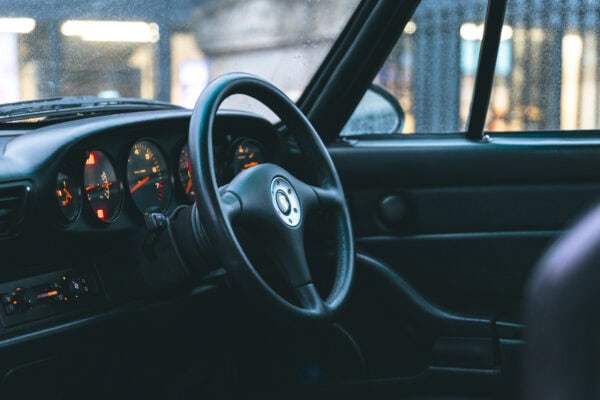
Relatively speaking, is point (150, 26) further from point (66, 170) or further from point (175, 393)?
point (175, 393)

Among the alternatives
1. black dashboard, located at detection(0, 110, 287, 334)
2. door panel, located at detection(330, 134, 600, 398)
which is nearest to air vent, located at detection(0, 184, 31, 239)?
black dashboard, located at detection(0, 110, 287, 334)

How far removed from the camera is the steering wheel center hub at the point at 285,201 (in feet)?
5.82

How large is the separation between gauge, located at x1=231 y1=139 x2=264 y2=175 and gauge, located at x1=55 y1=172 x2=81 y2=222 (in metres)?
0.54

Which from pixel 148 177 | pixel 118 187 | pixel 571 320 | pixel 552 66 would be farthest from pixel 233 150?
pixel 571 320

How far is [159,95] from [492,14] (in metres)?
1.00

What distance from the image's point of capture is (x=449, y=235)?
8.45ft

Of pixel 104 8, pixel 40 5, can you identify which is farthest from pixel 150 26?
pixel 40 5

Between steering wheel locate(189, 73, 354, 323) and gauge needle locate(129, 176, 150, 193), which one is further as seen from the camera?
gauge needle locate(129, 176, 150, 193)

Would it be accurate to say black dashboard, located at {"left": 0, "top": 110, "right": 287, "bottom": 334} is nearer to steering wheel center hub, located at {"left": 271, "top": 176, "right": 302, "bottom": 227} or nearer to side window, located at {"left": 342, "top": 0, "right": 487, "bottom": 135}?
steering wheel center hub, located at {"left": 271, "top": 176, "right": 302, "bottom": 227}

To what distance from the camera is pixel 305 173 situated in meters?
2.57

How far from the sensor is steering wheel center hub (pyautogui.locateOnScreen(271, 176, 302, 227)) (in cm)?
177

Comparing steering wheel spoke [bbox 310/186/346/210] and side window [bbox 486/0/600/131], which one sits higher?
side window [bbox 486/0/600/131]

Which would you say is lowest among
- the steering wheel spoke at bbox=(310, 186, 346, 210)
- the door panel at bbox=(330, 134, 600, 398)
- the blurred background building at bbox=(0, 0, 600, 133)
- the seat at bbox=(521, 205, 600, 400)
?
the door panel at bbox=(330, 134, 600, 398)

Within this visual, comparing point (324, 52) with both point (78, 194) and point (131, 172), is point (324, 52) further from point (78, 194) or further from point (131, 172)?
point (78, 194)
